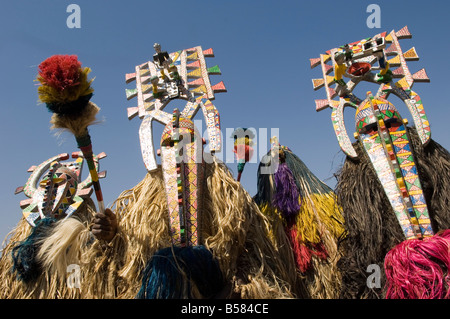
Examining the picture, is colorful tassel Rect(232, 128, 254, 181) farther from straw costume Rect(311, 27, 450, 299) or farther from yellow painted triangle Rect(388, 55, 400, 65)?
yellow painted triangle Rect(388, 55, 400, 65)

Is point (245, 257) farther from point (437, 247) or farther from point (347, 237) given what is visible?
point (437, 247)

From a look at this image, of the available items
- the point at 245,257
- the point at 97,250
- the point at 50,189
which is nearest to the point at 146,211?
the point at 97,250

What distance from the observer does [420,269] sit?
7.27ft

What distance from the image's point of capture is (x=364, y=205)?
2.64 meters

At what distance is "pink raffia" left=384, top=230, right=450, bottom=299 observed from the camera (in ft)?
7.04

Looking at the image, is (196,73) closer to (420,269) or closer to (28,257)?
(28,257)

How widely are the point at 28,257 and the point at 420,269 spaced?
96.6 inches

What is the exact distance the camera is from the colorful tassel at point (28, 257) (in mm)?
2965

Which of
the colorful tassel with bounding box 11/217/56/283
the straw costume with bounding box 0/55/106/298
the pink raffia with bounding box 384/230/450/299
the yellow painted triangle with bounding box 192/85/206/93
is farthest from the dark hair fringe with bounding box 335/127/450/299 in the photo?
the colorful tassel with bounding box 11/217/56/283

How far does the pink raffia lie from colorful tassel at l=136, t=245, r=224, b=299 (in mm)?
932

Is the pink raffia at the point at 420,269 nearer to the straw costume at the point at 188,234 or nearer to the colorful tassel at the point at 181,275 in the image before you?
the straw costume at the point at 188,234
